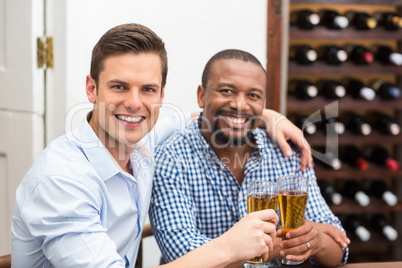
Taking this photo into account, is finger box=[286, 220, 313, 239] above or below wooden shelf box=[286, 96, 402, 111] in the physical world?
below

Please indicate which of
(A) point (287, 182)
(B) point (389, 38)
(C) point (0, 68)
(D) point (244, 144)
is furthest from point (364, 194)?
(C) point (0, 68)

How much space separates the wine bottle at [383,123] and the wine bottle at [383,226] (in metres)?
0.57

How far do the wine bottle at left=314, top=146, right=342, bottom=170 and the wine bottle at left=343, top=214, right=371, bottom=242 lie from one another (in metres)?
0.38

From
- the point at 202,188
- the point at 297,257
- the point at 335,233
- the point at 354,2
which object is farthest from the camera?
the point at 354,2

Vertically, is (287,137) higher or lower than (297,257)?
higher

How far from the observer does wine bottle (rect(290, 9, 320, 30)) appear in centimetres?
258

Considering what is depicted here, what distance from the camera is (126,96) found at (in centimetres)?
118

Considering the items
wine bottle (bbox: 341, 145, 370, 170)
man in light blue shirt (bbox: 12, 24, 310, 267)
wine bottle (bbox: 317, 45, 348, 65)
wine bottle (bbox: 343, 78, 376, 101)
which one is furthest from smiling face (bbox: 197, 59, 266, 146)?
wine bottle (bbox: 341, 145, 370, 170)

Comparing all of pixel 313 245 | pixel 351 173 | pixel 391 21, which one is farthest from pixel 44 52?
pixel 391 21

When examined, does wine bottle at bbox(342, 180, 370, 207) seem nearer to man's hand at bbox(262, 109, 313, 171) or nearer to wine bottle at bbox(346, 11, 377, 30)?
wine bottle at bbox(346, 11, 377, 30)

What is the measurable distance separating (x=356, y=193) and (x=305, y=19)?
1108mm

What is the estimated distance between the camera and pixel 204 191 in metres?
1.56

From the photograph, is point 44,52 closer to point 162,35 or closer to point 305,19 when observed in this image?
point 162,35

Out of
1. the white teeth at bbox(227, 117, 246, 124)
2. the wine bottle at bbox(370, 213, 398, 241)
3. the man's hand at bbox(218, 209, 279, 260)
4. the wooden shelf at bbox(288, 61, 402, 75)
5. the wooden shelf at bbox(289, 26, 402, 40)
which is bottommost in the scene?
the wine bottle at bbox(370, 213, 398, 241)
